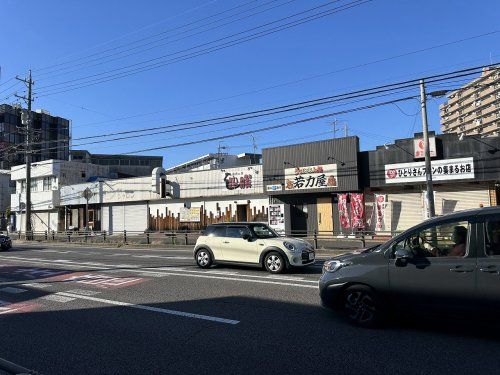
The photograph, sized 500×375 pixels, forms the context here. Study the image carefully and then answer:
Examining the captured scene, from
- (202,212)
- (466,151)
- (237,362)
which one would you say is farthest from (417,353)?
(202,212)

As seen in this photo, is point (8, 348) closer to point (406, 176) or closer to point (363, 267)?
point (363, 267)

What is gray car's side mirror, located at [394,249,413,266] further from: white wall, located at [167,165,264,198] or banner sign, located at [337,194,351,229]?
white wall, located at [167,165,264,198]

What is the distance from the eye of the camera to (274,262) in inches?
476

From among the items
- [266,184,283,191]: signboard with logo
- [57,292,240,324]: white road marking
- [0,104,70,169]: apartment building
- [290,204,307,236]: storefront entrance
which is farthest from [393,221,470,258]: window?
[0,104,70,169]: apartment building

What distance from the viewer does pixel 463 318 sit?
18.0ft

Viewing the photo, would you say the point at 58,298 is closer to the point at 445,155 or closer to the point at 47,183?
the point at 445,155

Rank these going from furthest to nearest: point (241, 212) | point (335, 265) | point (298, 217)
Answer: point (241, 212), point (298, 217), point (335, 265)

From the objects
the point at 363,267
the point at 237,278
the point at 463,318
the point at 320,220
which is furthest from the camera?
the point at 320,220

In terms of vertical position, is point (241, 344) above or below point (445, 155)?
below

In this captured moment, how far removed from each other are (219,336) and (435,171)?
1943cm

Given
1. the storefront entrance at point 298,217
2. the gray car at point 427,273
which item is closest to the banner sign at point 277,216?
the storefront entrance at point 298,217

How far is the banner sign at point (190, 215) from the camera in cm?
3238

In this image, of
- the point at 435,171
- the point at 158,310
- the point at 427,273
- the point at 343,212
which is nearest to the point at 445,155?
the point at 435,171

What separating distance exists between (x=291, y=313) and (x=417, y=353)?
2.53 meters
